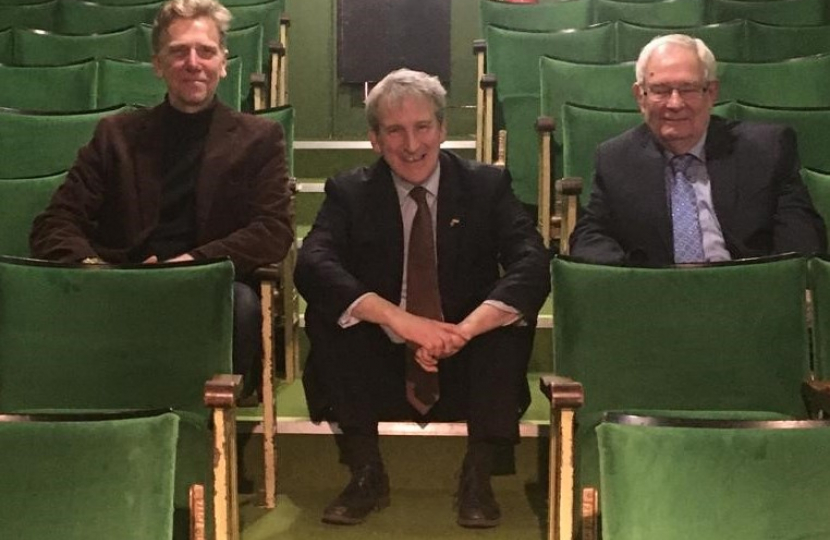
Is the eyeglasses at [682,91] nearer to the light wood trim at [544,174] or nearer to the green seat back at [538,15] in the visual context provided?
the light wood trim at [544,174]

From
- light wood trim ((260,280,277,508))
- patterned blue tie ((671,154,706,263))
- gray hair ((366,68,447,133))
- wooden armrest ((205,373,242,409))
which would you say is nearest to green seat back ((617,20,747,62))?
patterned blue tie ((671,154,706,263))

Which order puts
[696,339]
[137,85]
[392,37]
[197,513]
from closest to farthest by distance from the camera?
[197,513]
[696,339]
[137,85]
[392,37]

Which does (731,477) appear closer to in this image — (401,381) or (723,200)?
(401,381)

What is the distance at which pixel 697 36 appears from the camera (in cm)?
233

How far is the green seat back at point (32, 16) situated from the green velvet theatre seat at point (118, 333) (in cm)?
171

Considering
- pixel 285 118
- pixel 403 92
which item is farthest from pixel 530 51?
pixel 403 92

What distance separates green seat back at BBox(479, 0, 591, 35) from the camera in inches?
101

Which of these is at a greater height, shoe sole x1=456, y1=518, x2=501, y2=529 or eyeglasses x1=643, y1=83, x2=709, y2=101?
eyeglasses x1=643, y1=83, x2=709, y2=101

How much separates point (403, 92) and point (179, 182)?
368mm

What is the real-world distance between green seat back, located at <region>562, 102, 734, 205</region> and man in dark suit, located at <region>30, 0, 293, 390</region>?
1.66ft

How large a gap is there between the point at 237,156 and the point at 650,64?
623mm

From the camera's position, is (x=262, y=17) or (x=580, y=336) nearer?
(x=580, y=336)

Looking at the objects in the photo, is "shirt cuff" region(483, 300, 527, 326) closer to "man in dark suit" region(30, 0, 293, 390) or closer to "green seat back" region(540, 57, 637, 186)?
"man in dark suit" region(30, 0, 293, 390)

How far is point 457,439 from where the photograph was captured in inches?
55.3
